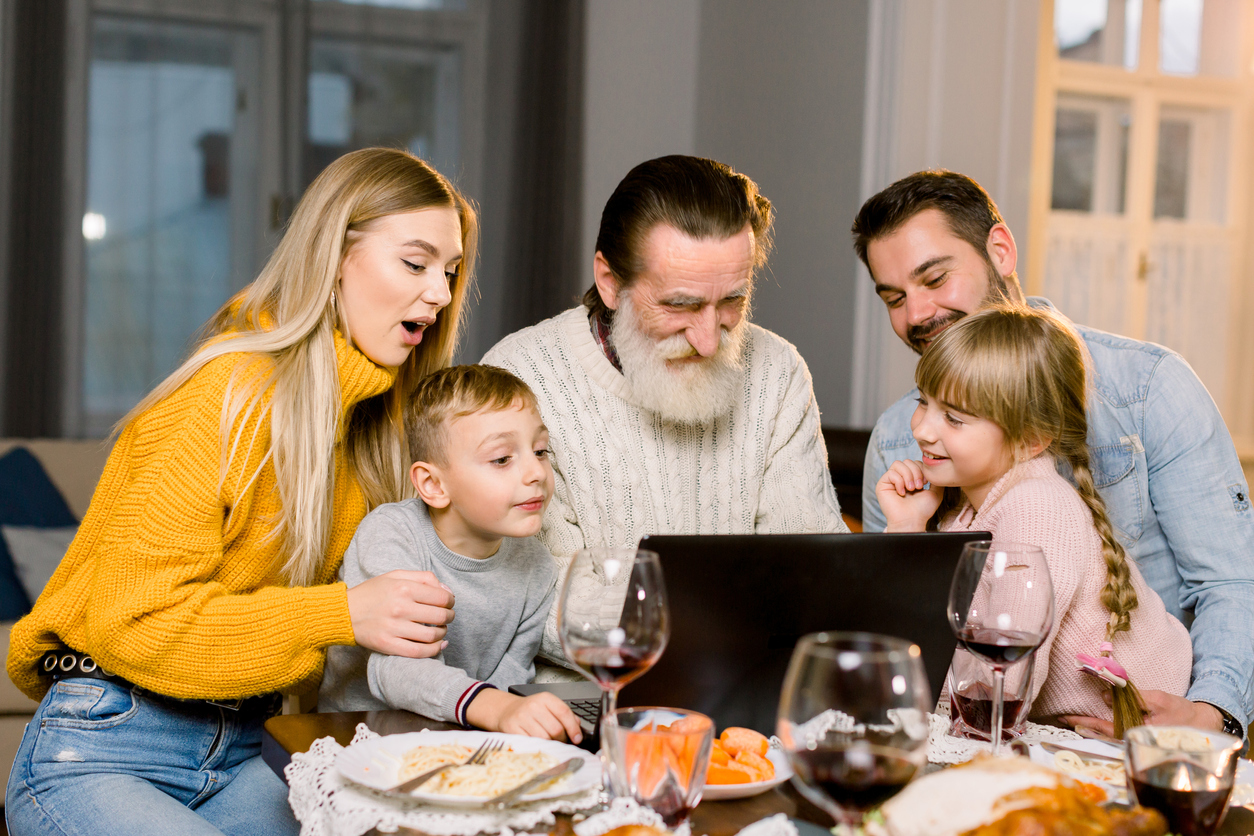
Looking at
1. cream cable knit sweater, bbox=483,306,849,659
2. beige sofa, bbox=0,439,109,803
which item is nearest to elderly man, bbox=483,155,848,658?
cream cable knit sweater, bbox=483,306,849,659

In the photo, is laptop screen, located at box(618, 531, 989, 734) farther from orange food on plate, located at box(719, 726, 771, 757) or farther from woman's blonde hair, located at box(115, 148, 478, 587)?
woman's blonde hair, located at box(115, 148, 478, 587)

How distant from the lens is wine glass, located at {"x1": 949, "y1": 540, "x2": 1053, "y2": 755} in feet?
3.49

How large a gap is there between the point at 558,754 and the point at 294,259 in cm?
89

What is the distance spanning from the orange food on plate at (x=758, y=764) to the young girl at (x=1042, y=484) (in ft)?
1.76

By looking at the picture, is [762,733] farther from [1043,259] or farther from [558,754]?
[1043,259]

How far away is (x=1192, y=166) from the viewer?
4.52 meters

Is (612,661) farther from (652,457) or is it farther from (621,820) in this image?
(652,457)

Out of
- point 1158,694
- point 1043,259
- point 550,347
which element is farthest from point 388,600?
point 1043,259

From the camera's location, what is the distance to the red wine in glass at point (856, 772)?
74cm

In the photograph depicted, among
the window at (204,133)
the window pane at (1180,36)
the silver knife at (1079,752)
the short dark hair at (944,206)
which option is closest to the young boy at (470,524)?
the silver knife at (1079,752)

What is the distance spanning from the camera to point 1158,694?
148 centimetres

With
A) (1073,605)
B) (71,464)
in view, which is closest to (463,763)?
(1073,605)

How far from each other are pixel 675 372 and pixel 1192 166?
365 cm

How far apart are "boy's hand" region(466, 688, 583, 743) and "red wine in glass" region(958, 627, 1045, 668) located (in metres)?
0.41
